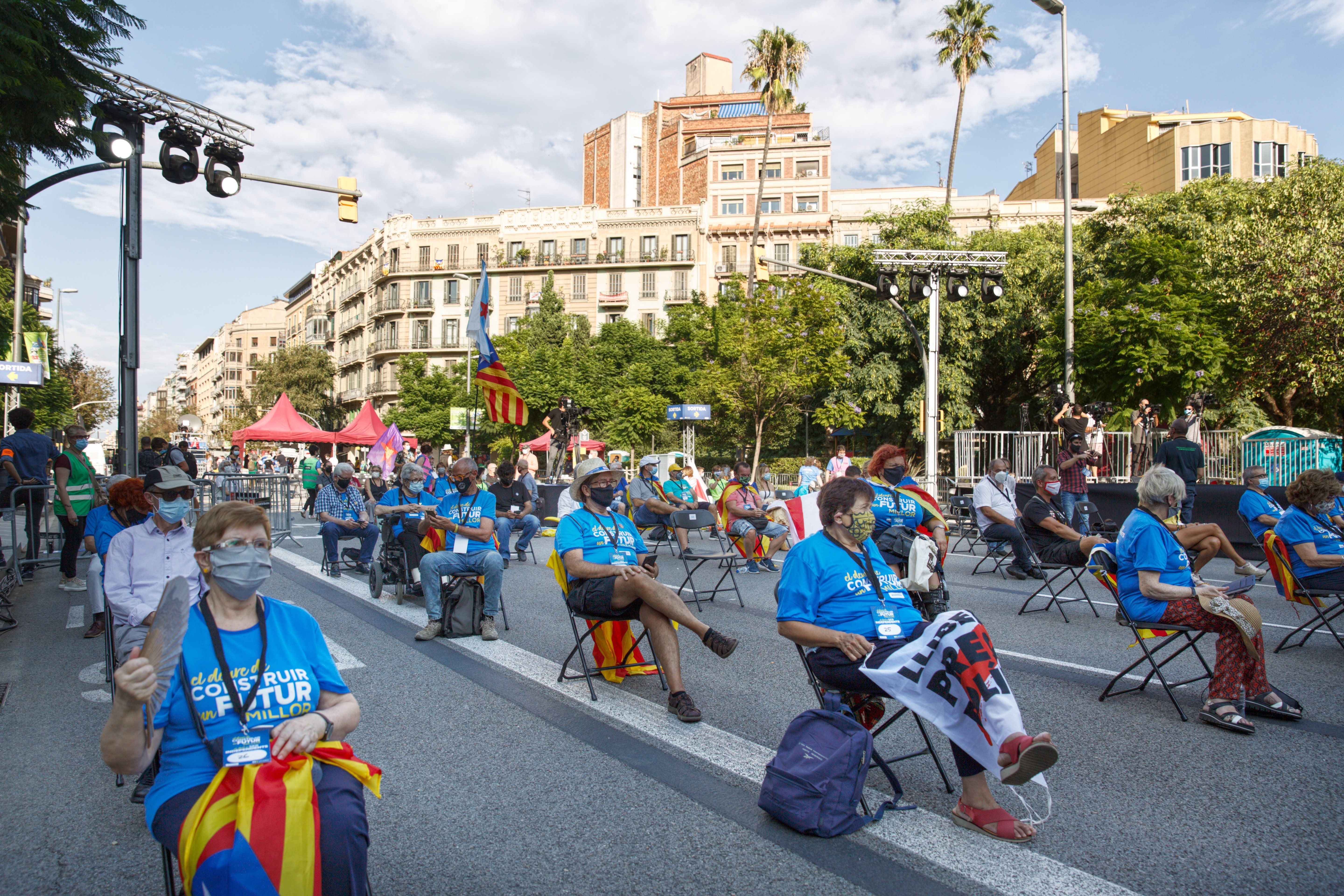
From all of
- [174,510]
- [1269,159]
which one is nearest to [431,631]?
[174,510]

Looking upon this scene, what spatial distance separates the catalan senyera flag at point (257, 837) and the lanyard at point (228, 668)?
0.67ft

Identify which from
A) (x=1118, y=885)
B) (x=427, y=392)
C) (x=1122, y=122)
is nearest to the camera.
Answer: (x=1118, y=885)

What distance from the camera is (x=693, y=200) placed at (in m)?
60.5

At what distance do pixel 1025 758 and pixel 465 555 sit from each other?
514 centimetres

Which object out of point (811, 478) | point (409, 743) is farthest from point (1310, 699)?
point (811, 478)

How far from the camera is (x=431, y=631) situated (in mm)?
7047

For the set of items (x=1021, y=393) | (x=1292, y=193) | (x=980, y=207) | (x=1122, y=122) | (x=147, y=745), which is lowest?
(x=147, y=745)

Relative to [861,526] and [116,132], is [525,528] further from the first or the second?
[861,526]

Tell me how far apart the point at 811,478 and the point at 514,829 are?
15622mm

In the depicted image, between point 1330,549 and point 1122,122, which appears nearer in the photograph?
point 1330,549

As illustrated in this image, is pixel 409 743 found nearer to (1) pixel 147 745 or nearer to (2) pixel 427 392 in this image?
(1) pixel 147 745

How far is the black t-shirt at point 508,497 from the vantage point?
12.6m

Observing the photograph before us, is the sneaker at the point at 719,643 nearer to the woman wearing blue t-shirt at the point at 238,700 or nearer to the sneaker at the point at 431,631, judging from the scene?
the woman wearing blue t-shirt at the point at 238,700

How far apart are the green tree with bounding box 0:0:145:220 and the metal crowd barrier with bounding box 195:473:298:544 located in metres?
6.12
